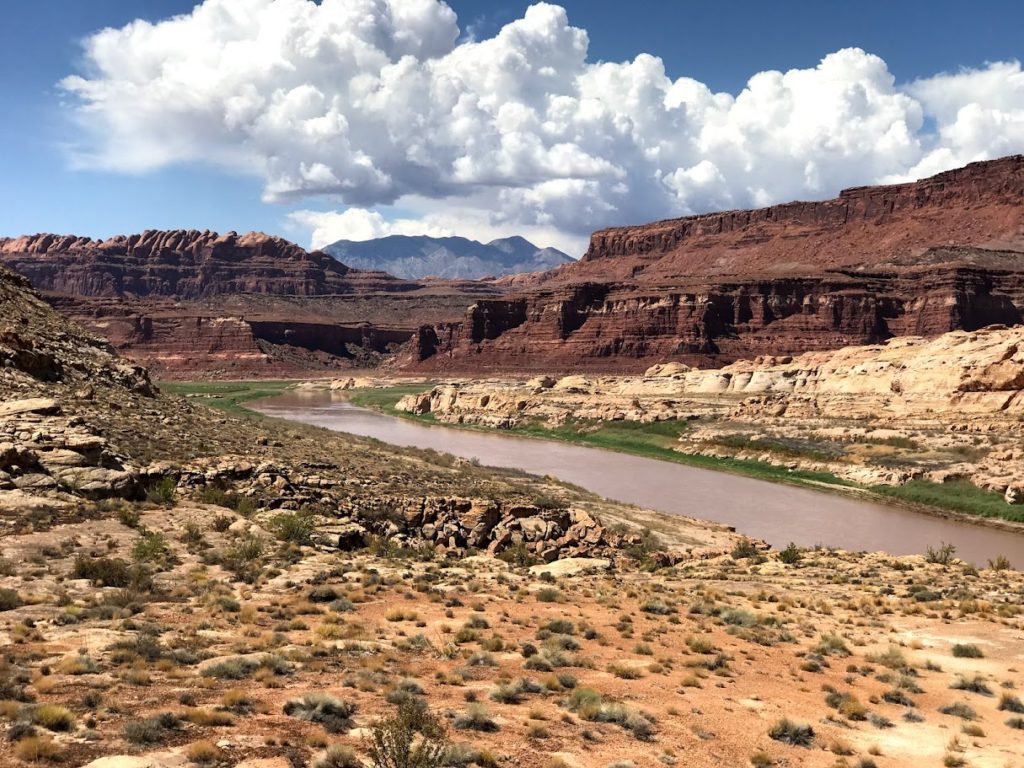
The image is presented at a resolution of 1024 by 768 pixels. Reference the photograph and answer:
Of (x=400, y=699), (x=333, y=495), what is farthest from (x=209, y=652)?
(x=333, y=495)

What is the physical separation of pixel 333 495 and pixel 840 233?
172 m

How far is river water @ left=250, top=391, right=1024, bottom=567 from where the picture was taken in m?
31.3

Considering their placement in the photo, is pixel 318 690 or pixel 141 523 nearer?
pixel 318 690

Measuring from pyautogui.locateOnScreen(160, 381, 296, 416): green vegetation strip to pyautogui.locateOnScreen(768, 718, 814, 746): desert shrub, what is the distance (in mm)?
90197

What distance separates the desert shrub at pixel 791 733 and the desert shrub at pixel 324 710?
17.0ft

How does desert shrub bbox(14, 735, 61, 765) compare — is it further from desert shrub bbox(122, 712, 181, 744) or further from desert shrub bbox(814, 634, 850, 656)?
desert shrub bbox(814, 634, 850, 656)

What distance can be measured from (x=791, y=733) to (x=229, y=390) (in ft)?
386

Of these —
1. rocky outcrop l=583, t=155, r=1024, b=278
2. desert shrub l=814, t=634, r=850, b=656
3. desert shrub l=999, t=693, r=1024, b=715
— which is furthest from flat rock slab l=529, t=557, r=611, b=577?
rocky outcrop l=583, t=155, r=1024, b=278

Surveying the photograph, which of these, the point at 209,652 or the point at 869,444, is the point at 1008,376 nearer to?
the point at 869,444

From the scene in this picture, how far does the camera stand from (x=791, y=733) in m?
9.62

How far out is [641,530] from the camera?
27156 millimetres

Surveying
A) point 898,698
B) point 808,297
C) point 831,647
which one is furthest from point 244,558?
point 808,297

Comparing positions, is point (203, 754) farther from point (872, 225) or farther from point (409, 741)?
point (872, 225)

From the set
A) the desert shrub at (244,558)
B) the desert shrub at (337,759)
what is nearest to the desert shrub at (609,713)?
the desert shrub at (337,759)
